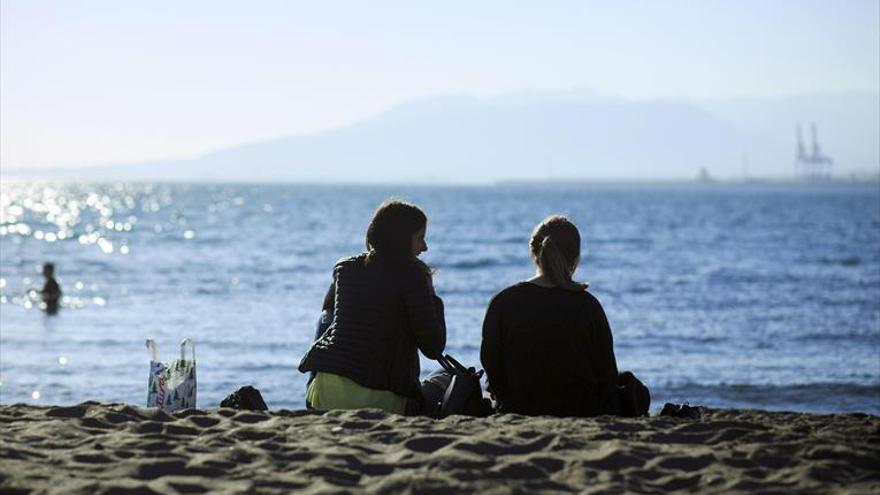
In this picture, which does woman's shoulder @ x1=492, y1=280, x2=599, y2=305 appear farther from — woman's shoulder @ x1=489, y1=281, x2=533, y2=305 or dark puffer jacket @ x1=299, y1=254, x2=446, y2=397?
dark puffer jacket @ x1=299, y1=254, x2=446, y2=397

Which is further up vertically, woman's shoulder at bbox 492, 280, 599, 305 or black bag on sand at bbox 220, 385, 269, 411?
woman's shoulder at bbox 492, 280, 599, 305

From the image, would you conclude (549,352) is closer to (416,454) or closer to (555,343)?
(555,343)

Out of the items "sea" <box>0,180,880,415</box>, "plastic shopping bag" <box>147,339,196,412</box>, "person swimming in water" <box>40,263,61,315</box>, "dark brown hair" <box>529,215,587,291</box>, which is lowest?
"sea" <box>0,180,880,415</box>

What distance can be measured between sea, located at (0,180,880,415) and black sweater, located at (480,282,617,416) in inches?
228

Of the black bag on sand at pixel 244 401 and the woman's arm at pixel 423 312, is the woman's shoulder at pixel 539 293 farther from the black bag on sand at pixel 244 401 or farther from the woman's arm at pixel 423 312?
the black bag on sand at pixel 244 401

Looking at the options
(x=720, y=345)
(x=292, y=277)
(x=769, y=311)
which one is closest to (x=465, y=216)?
(x=292, y=277)

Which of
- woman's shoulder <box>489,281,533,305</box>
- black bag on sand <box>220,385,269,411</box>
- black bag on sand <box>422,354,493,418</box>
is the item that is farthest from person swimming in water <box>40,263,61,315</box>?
woman's shoulder <box>489,281,533,305</box>

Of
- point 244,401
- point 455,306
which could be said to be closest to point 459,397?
point 244,401

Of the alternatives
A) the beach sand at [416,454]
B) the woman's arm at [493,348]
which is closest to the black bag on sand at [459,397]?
the woman's arm at [493,348]

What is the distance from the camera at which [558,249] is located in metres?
7.00

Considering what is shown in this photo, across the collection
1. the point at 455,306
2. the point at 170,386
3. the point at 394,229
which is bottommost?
the point at 455,306

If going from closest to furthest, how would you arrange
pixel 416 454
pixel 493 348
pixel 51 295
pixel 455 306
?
pixel 416 454
pixel 493 348
pixel 51 295
pixel 455 306

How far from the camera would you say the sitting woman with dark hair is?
7.02 meters

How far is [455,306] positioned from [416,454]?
59.0 feet
